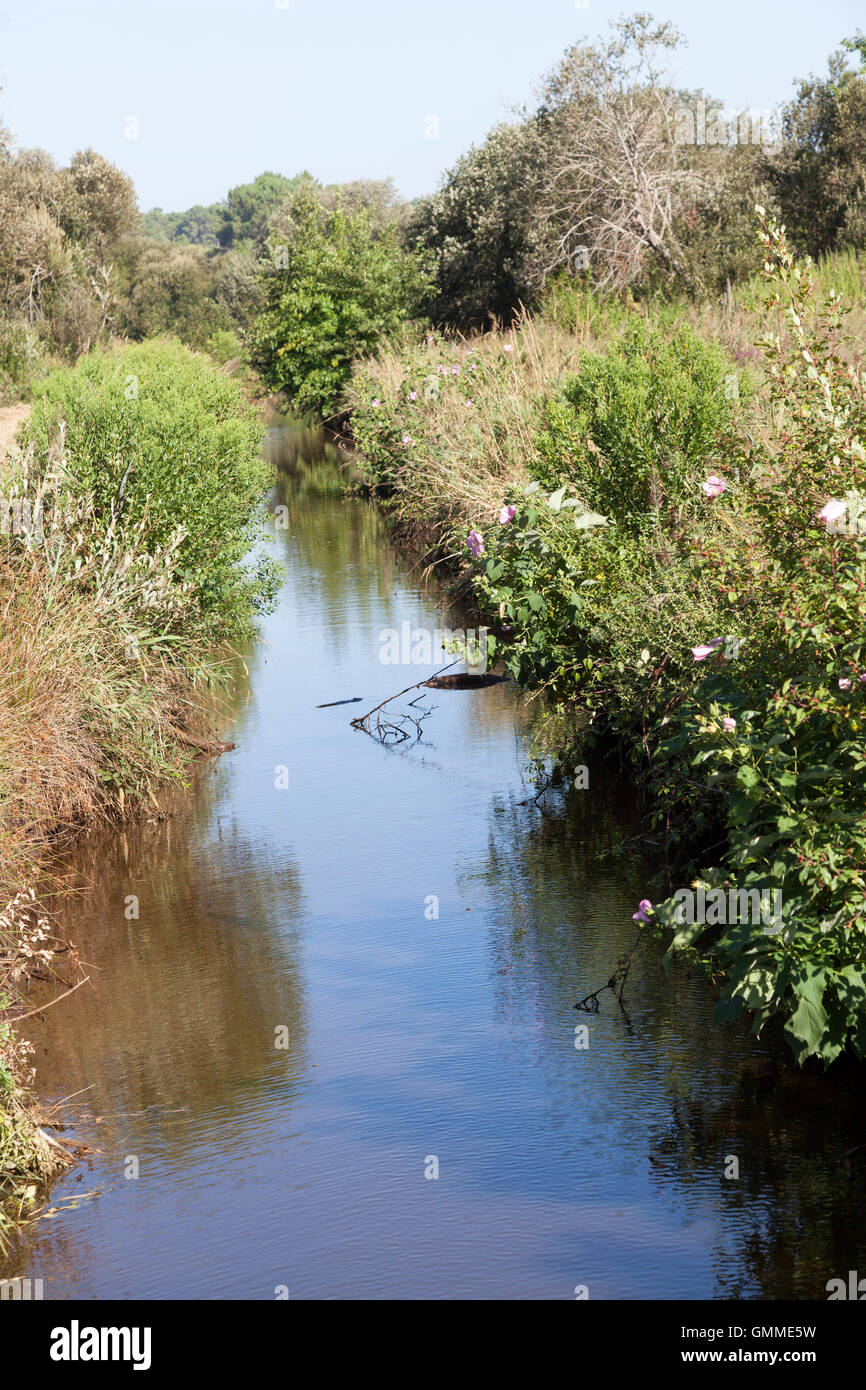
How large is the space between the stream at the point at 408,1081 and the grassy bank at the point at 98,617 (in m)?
0.30

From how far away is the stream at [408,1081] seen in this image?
3.92 metres

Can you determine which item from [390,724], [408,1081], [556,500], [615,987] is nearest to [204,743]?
[390,724]

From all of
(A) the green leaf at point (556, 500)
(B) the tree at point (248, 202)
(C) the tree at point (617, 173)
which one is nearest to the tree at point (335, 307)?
(C) the tree at point (617, 173)

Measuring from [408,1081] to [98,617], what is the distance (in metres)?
3.83

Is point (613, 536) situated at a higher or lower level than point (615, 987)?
higher

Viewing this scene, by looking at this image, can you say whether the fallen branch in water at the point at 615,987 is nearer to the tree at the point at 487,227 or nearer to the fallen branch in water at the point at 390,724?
the fallen branch in water at the point at 390,724

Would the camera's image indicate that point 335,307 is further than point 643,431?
Yes

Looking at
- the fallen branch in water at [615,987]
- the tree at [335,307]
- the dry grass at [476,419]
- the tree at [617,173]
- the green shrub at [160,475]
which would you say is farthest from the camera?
the tree at [335,307]

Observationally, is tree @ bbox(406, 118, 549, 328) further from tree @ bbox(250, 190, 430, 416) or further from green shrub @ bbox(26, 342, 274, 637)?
green shrub @ bbox(26, 342, 274, 637)

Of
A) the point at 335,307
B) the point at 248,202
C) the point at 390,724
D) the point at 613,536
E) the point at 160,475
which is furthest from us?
the point at 248,202

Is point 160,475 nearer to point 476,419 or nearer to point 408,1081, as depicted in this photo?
point 408,1081

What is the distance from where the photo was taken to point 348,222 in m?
30.8

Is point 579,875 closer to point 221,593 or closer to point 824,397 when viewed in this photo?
point 824,397

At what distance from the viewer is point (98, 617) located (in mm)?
7703
